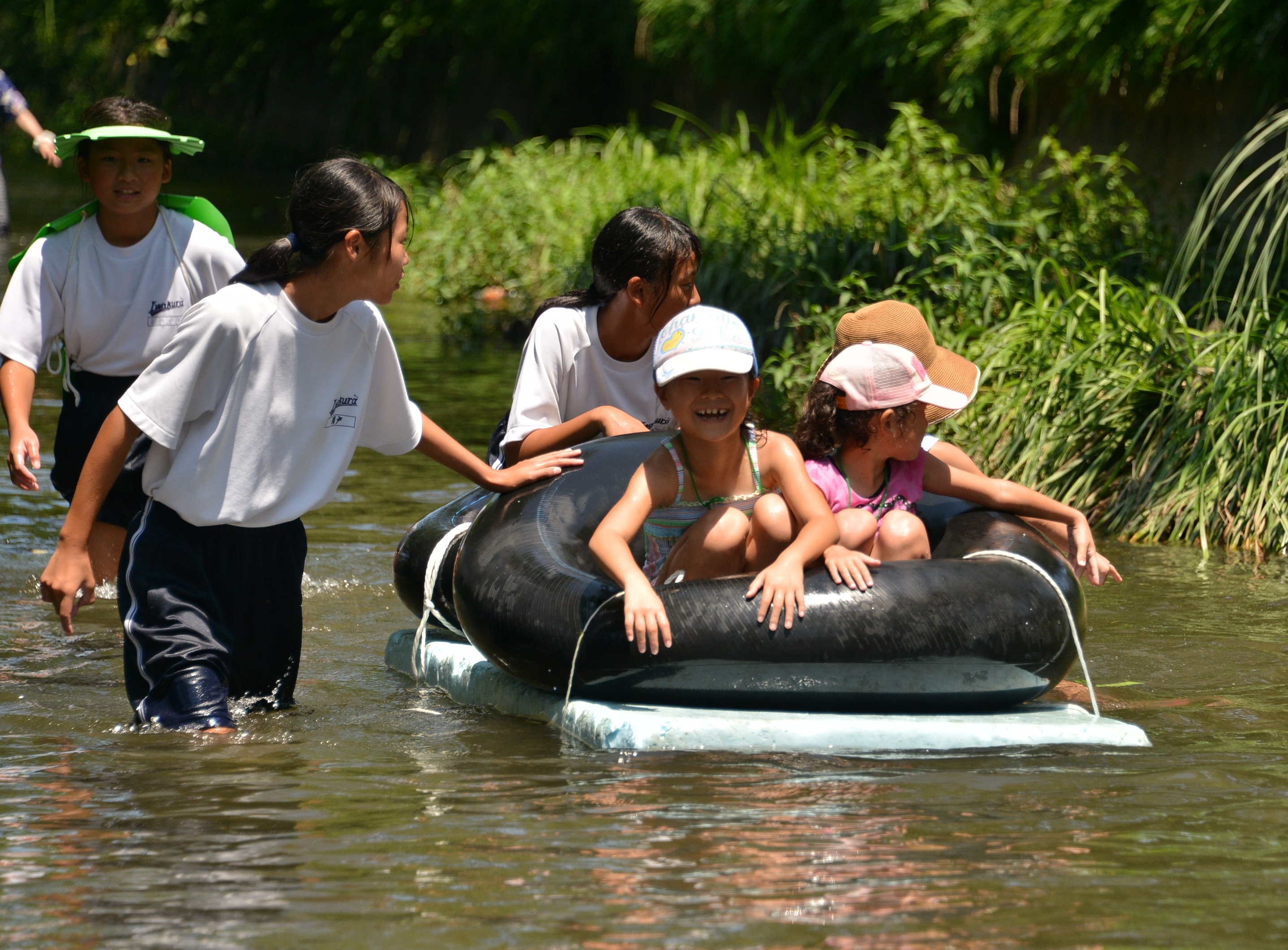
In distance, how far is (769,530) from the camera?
3779 millimetres

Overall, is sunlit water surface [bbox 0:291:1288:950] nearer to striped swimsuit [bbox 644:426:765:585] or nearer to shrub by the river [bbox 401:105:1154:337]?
striped swimsuit [bbox 644:426:765:585]

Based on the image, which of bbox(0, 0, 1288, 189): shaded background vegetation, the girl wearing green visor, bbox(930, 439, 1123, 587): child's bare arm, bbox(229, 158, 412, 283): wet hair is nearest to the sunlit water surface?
bbox(930, 439, 1123, 587): child's bare arm

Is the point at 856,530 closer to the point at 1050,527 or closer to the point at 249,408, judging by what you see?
the point at 1050,527

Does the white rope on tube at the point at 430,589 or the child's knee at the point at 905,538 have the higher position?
the child's knee at the point at 905,538

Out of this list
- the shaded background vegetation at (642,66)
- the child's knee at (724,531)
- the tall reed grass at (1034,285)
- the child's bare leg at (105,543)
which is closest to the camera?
the child's knee at (724,531)

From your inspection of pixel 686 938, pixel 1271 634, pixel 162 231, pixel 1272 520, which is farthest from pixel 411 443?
pixel 1272 520

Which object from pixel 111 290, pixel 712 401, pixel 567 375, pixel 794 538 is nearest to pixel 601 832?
pixel 794 538

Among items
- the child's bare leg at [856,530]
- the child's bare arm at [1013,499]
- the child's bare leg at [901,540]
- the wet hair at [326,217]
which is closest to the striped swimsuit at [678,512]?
the child's bare leg at [856,530]

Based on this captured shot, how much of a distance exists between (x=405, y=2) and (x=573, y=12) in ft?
10.2

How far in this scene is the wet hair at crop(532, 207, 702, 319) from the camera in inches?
173

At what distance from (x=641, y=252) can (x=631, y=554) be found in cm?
103

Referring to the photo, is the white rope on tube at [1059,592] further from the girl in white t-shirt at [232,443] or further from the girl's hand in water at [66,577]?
the girl's hand in water at [66,577]

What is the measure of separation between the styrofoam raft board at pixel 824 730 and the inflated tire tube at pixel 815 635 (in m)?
0.05

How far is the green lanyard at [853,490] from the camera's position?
4.12 metres
